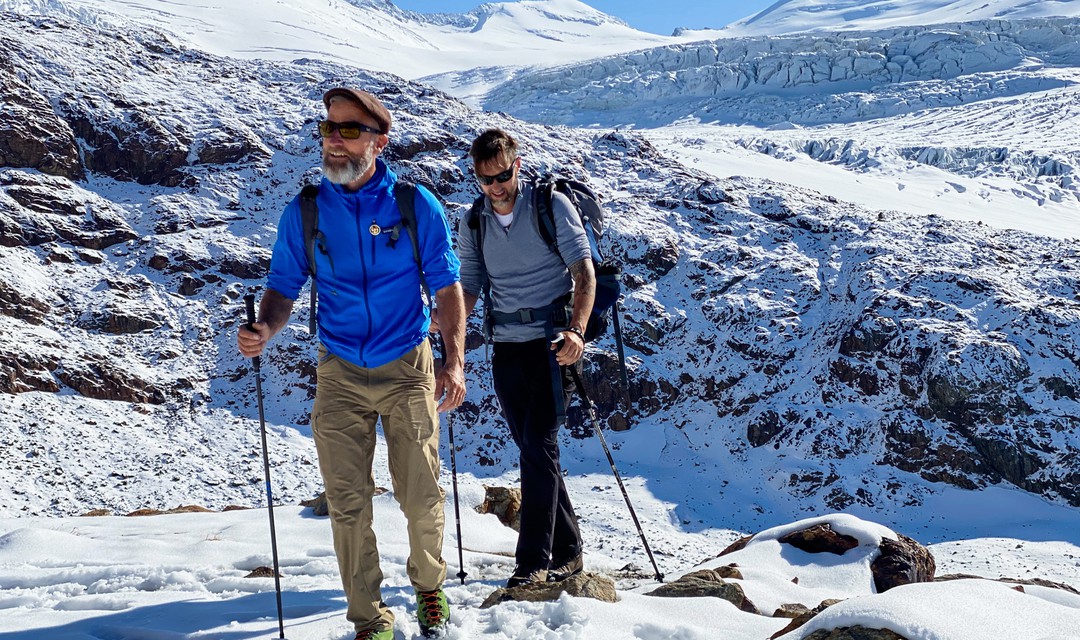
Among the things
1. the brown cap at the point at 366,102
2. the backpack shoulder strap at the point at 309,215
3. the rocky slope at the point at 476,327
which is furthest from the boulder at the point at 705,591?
the rocky slope at the point at 476,327

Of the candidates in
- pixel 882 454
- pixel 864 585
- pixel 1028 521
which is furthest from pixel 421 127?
pixel 864 585

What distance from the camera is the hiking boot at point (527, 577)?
216 inches

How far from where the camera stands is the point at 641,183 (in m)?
43.5

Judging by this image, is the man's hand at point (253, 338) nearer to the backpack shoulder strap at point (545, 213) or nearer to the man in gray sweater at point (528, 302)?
the man in gray sweater at point (528, 302)

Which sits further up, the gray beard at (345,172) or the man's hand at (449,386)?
the gray beard at (345,172)

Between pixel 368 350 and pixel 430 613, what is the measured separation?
140 cm

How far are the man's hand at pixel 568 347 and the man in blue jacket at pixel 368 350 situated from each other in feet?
3.30

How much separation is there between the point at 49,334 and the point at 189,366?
14.7ft

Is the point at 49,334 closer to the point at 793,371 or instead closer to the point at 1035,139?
the point at 793,371

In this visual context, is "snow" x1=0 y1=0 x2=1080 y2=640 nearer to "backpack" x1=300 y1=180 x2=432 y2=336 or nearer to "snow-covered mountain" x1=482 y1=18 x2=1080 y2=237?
"snow-covered mountain" x1=482 y1=18 x2=1080 y2=237

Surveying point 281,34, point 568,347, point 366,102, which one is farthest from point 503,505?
point 281,34

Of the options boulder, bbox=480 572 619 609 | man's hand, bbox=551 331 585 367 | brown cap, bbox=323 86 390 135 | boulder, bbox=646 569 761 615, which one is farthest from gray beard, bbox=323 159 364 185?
boulder, bbox=646 569 761 615

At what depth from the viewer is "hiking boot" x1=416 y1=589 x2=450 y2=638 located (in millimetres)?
4176

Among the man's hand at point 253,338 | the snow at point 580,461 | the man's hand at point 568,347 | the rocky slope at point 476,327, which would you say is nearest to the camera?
the man's hand at point 253,338
